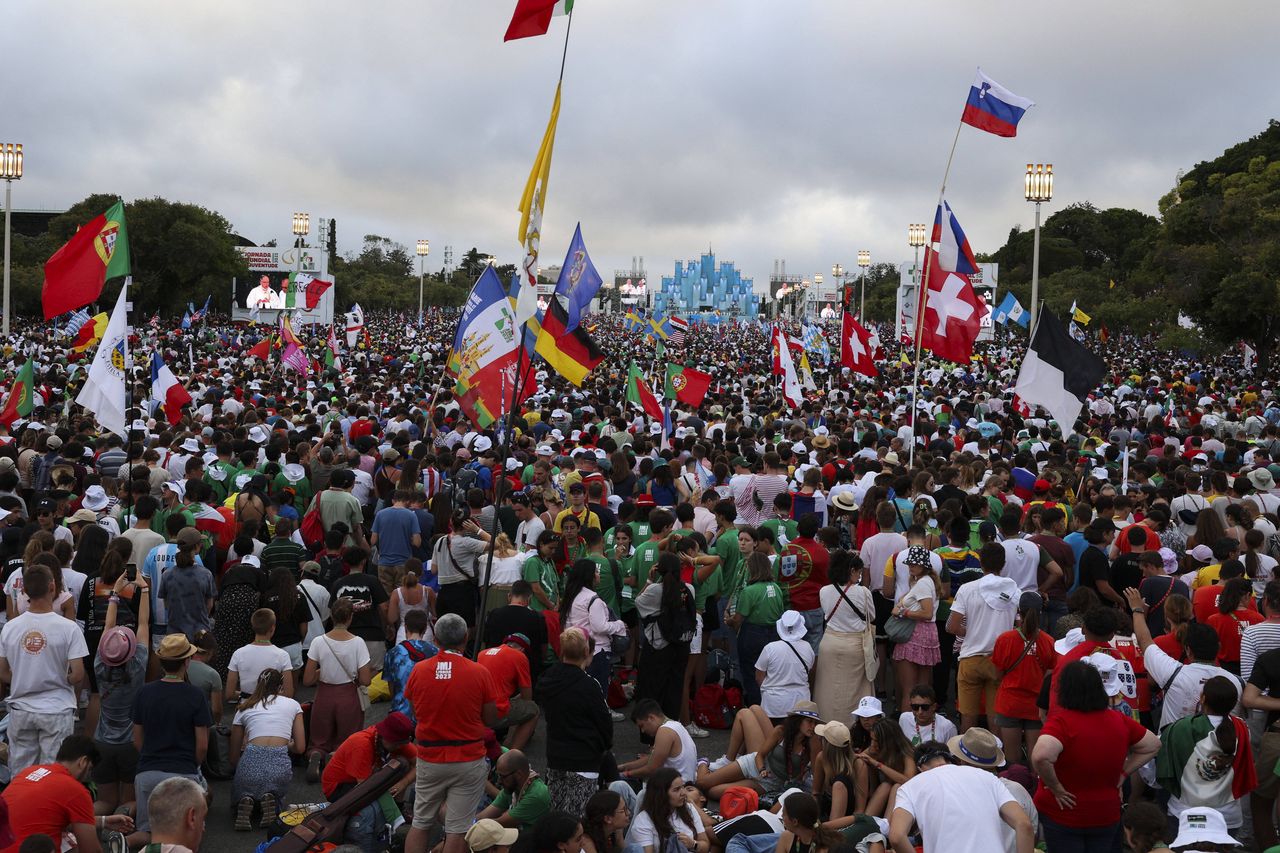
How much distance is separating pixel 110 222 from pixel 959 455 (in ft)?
30.1

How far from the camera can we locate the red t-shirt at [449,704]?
635cm

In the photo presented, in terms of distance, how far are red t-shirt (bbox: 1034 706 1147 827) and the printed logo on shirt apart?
5817mm

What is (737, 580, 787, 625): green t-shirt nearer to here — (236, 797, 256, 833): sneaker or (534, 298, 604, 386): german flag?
(236, 797, 256, 833): sneaker

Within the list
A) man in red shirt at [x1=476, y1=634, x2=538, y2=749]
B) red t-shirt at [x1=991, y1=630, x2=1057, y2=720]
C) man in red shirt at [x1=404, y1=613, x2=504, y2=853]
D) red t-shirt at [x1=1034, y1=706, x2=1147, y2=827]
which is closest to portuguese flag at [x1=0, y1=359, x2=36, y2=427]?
man in red shirt at [x1=476, y1=634, x2=538, y2=749]

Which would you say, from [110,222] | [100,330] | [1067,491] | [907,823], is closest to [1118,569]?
[1067,491]

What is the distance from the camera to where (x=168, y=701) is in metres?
6.72

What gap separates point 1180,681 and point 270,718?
5676 millimetres

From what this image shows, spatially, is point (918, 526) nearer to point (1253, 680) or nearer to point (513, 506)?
point (1253, 680)

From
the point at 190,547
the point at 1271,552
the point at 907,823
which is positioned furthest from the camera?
the point at 1271,552

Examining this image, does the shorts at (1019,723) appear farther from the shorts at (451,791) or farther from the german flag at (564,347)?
the german flag at (564,347)

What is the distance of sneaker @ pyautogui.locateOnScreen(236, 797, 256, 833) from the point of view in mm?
7281

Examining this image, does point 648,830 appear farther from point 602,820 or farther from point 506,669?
point 506,669

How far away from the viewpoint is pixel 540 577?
29.3 ft

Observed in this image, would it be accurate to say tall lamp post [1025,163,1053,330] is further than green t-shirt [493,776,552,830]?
Yes
